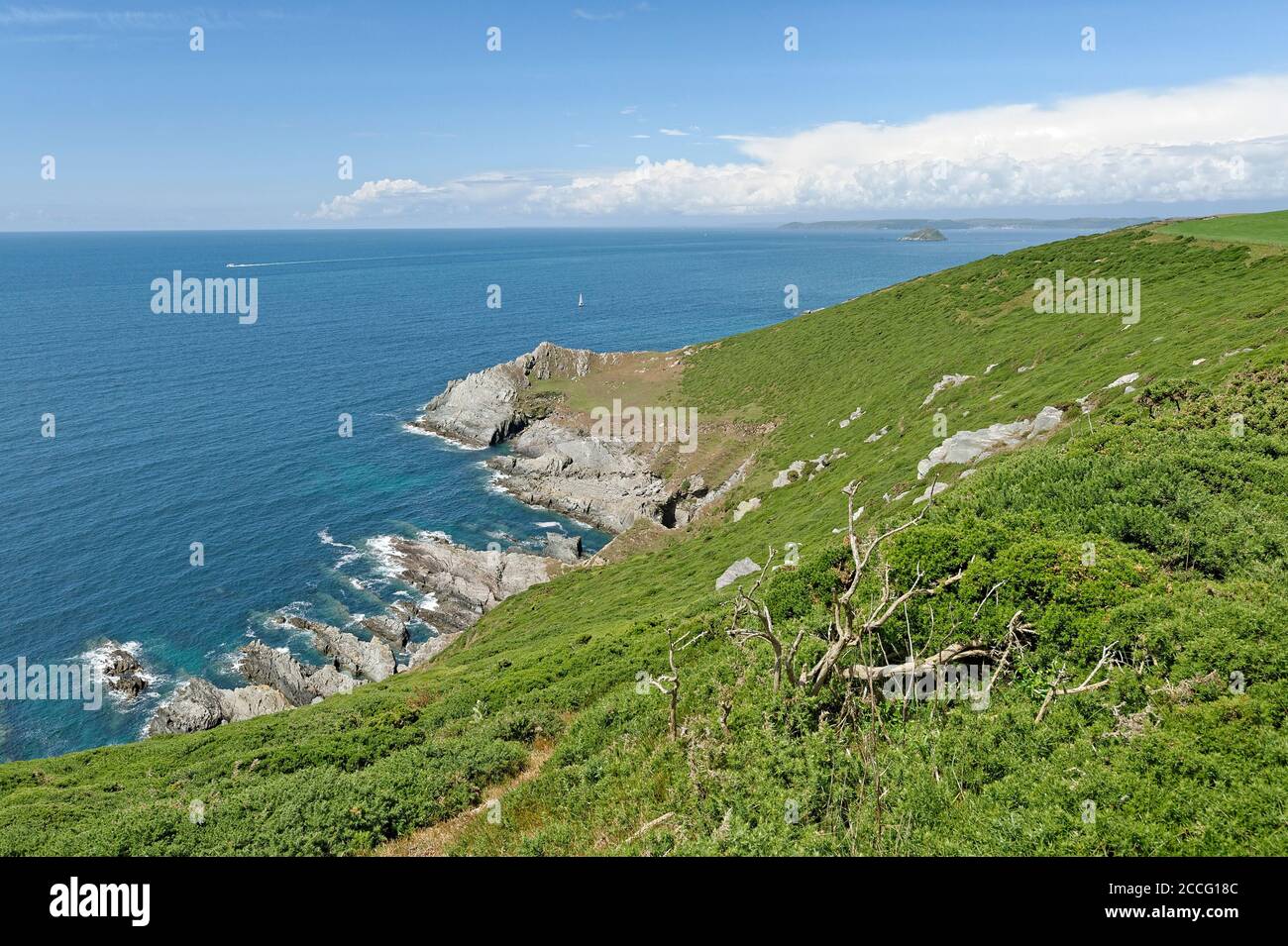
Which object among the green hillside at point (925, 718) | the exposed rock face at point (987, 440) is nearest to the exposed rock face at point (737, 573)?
the green hillside at point (925, 718)

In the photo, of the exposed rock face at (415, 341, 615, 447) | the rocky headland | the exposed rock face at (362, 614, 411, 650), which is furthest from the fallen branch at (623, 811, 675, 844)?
the exposed rock face at (415, 341, 615, 447)

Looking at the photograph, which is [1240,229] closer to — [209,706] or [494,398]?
[494,398]

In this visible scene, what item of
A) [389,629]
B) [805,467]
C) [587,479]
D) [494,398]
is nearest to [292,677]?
[389,629]

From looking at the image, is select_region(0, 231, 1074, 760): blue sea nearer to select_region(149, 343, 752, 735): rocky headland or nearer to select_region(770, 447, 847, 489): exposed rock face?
select_region(149, 343, 752, 735): rocky headland

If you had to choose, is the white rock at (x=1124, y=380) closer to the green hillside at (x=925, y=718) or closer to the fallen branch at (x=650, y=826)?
the green hillside at (x=925, y=718)
